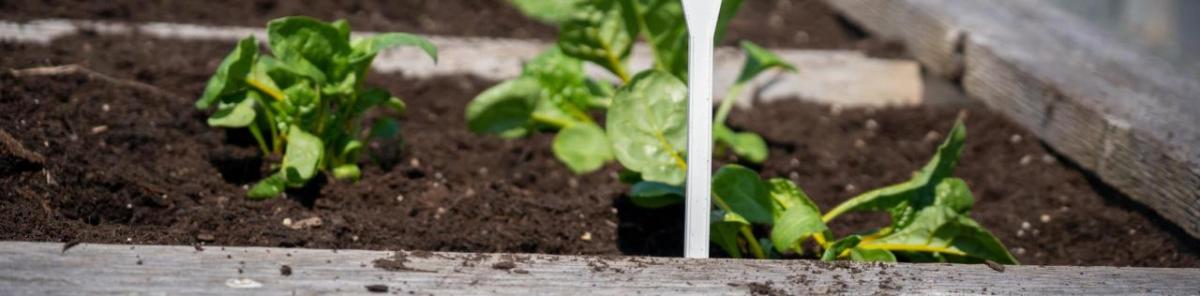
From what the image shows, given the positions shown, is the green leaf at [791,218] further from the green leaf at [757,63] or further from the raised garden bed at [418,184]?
the green leaf at [757,63]

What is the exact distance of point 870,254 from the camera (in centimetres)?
180

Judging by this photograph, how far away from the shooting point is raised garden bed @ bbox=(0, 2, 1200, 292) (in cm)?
187

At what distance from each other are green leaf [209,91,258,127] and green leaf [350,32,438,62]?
188 millimetres

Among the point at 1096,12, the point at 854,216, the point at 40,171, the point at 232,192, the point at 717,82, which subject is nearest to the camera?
the point at 40,171

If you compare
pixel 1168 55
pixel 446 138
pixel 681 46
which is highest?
pixel 1168 55

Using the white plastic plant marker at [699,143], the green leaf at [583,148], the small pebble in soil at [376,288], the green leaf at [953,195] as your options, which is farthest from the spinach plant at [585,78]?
the small pebble in soil at [376,288]

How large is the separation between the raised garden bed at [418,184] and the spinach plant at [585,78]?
0.06 m

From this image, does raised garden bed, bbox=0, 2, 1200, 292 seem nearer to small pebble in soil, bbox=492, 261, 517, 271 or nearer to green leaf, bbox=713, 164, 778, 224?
small pebble in soil, bbox=492, 261, 517, 271

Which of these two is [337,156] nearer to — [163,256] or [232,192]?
[232,192]

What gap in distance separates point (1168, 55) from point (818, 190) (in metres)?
1.03

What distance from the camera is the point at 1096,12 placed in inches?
142

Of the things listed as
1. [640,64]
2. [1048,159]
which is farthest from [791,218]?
[640,64]

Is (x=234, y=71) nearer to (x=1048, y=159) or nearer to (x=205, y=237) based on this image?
(x=205, y=237)

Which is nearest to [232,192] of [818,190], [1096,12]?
[818,190]
